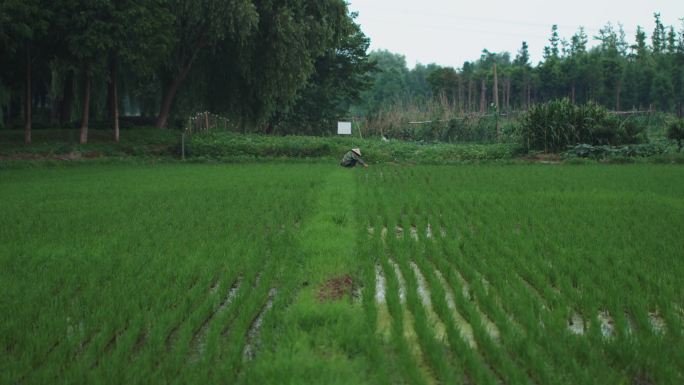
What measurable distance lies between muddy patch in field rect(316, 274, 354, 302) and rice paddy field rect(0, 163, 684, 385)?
21 millimetres

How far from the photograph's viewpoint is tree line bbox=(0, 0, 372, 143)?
61.4 feet

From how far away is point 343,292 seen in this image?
440 centimetres

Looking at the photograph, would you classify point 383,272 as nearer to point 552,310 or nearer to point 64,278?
point 552,310

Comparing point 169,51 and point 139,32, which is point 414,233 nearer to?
point 139,32

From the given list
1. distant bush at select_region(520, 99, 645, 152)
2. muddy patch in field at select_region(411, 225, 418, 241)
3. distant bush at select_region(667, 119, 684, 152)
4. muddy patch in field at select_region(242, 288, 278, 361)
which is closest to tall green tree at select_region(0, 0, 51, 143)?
muddy patch in field at select_region(411, 225, 418, 241)

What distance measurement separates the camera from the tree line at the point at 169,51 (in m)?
18.7

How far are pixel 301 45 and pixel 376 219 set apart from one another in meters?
17.7

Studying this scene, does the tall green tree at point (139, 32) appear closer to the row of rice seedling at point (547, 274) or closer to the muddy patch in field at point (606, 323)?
the row of rice seedling at point (547, 274)

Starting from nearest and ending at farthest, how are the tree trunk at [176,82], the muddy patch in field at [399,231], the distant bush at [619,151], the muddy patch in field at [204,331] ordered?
the muddy patch in field at [204,331]
the muddy patch in field at [399,231]
the distant bush at [619,151]
the tree trunk at [176,82]

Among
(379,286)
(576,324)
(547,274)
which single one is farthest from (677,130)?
(576,324)

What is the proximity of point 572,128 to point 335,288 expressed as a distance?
18761 millimetres

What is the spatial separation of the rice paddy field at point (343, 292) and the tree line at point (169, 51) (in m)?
11.3

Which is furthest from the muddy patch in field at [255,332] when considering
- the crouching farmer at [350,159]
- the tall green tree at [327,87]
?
the tall green tree at [327,87]

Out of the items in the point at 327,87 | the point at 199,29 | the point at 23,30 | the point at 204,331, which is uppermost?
the point at 199,29
